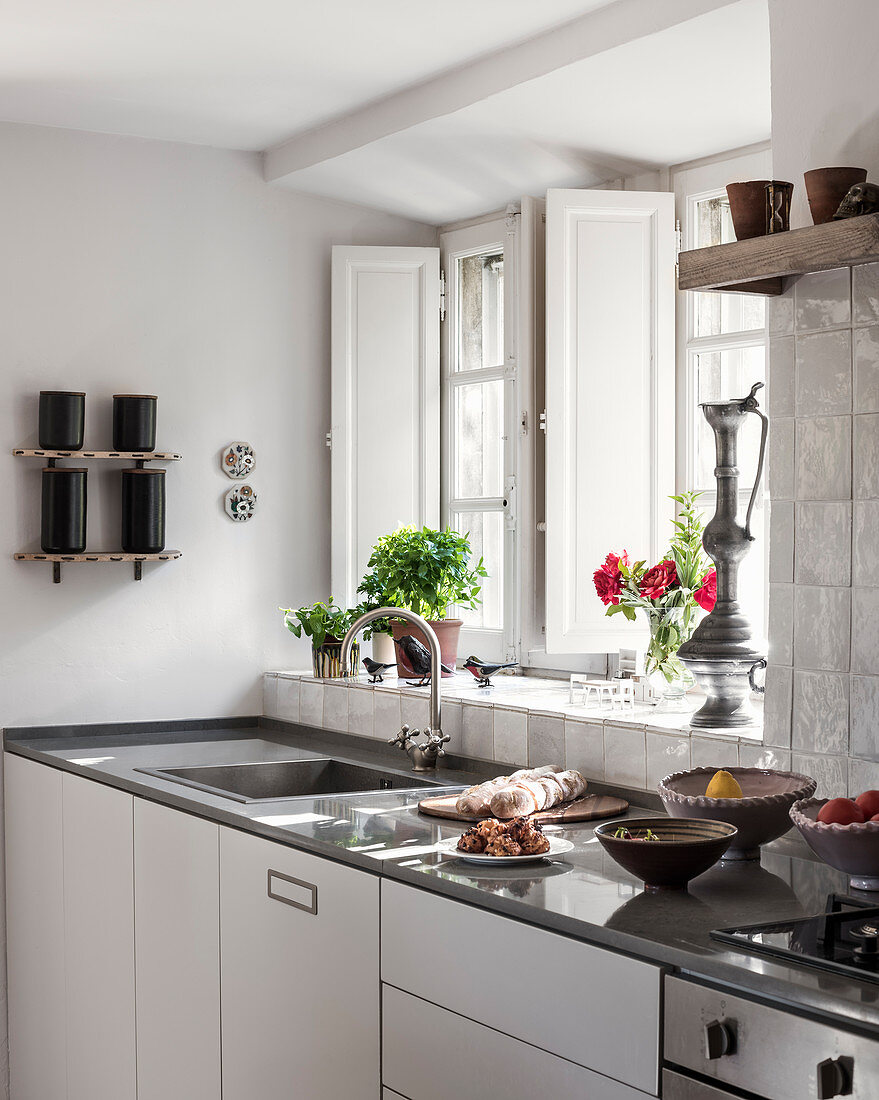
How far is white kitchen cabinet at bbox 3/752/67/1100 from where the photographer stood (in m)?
3.23

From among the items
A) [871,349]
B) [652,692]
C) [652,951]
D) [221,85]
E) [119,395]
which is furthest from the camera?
[119,395]

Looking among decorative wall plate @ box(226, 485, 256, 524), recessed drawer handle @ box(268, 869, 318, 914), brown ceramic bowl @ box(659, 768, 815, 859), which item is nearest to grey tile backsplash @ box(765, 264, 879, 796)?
brown ceramic bowl @ box(659, 768, 815, 859)

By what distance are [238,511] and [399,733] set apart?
3.47 feet

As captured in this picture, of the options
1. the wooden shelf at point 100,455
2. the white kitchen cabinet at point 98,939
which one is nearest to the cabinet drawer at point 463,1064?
the white kitchen cabinet at point 98,939

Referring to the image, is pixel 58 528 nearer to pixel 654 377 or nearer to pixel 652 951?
pixel 654 377

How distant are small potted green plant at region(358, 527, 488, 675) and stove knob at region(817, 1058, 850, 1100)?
7.25 feet

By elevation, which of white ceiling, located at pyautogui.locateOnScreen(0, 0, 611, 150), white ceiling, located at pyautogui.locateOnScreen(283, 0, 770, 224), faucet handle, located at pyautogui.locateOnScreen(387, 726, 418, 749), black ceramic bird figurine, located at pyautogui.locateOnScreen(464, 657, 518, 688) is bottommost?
faucet handle, located at pyautogui.locateOnScreen(387, 726, 418, 749)

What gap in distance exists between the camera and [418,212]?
3951 mm

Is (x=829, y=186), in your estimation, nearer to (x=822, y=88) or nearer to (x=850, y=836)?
(x=822, y=88)

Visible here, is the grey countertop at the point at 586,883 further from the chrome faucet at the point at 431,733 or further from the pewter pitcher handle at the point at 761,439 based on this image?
the pewter pitcher handle at the point at 761,439

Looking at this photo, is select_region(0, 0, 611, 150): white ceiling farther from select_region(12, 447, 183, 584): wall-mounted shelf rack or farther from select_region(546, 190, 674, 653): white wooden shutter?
select_region(12, 447, 183, 584): wall-mounted shelf rack

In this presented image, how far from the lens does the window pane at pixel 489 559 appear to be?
12.5 ft

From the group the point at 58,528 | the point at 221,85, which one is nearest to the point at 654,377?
the point at 221,85

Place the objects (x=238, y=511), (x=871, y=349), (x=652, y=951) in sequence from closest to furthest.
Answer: (x=652, y=951) < (x=871, y=349) < (x=238, y=511)
